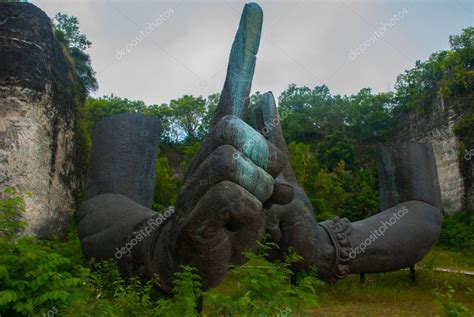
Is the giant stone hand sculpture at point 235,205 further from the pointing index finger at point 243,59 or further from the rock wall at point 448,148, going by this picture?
the rock wall at point 448,148

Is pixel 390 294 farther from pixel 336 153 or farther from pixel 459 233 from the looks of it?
pixel 336 153

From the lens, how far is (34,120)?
9.21 meters

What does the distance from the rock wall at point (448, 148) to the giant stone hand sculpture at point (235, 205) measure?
11.5 m

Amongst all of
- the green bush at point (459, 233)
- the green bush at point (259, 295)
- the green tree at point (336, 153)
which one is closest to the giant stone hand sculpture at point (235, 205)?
the green bush at point (259, 295)

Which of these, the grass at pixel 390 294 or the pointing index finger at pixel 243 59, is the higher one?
the pointing index finger at pixel 243 59

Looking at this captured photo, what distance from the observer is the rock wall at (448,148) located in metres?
15.5

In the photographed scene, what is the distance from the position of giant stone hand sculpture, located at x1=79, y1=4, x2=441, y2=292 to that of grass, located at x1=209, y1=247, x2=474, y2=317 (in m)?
0.57

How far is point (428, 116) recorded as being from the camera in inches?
713

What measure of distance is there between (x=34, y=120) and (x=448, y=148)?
13.1 m

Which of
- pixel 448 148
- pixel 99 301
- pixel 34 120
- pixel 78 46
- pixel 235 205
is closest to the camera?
pixel 235 205

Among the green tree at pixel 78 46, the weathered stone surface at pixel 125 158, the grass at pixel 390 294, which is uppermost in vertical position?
the green tree at pixel 78 46

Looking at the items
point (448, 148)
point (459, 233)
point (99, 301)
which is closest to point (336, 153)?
point (448, 148)

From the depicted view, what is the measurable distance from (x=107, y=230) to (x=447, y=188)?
49.4 ft

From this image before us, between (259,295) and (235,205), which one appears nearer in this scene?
(235,205)
